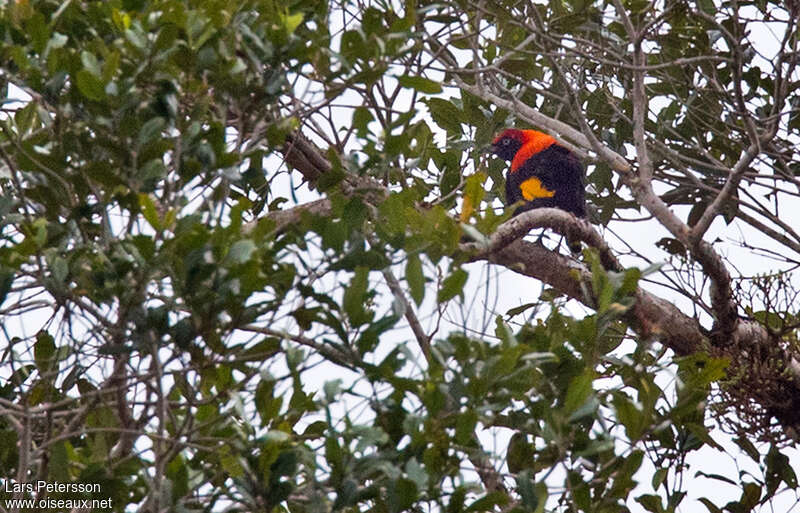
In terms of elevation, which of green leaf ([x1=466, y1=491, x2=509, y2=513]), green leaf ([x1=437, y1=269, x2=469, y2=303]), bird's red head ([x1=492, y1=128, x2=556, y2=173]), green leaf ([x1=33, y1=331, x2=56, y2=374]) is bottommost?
green leaf ([x1=466, y1=491, x2=509, y2=513])

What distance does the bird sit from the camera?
193 inches

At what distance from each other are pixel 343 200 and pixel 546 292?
2.05 m

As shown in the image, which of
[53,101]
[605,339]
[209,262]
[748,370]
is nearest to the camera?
[209,262]

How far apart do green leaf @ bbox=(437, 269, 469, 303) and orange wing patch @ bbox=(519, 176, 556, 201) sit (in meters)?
2.85

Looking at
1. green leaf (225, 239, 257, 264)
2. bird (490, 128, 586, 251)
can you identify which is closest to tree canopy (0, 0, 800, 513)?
green leaf (225, 239, 257, 264)

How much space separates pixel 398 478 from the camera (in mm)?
2041

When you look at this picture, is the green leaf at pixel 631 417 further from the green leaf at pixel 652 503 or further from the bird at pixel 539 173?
the bird at pixel 539 173

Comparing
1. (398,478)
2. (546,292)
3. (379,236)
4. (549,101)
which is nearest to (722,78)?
(549,101)

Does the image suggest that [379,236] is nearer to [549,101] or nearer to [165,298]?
[165,298]

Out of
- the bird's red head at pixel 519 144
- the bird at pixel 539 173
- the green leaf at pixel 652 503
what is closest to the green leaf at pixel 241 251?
the green leaf at pixel 652 503

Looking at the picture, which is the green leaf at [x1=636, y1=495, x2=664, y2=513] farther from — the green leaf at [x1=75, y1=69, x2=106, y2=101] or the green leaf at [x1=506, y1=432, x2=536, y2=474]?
the green leaf at [x1=75, y1=69, x2=106, y2=101]

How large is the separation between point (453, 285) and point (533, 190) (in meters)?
2.96

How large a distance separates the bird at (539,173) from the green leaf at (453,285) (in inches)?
102

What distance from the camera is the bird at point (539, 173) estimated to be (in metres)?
4.89
